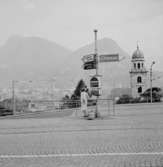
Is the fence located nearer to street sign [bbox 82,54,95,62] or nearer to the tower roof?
street sign [bbox 82,54,95,62]

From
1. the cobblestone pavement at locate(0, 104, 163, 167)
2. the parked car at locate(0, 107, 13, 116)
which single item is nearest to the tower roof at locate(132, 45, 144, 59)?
the parked car at locate(0, 107, 13, 116)

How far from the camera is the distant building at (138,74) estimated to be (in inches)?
4456

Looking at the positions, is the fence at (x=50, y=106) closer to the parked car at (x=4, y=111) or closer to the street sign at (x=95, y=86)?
the parked car at (x=4, y=111)

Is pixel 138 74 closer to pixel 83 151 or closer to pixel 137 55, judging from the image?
pixel 137 55

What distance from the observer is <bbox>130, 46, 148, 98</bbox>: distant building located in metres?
113

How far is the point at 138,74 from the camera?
4491 inches

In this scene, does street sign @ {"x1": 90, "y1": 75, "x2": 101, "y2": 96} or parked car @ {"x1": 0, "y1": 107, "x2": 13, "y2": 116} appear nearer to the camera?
street sign @ {"x1": 90, "y1": 75, "x2": 101, "y2": 96}

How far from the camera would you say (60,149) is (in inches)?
367

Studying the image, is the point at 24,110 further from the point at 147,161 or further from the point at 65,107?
the point at 147,161

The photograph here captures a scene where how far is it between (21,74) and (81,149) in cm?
17326

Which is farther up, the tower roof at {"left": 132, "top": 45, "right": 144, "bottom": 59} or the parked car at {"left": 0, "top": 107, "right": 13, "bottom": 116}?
the tower roof at {"left": 132, "top": 45, "right": 144, "bottom": 59}

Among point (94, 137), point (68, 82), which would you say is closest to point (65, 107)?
point (94, 137)

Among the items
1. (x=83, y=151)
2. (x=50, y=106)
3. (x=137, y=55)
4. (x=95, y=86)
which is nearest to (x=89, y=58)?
(x=95, y=86)

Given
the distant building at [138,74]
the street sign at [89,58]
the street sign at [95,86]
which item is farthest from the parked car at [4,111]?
the distant building at [138,74]
